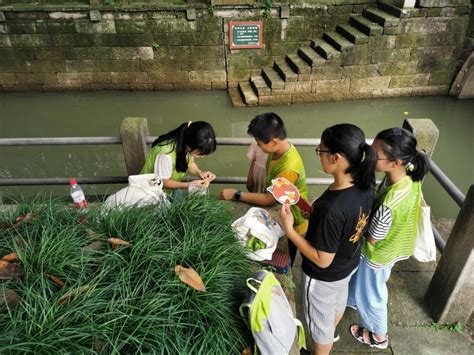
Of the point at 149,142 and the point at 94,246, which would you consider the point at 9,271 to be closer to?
the point at 94,246

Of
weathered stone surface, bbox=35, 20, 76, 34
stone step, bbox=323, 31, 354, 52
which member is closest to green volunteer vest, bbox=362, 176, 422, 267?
stone step, bbox=323, 31, 354, 52

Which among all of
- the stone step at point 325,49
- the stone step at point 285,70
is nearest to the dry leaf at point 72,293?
the stone step at point 285,70

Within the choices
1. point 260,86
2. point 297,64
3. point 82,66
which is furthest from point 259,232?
point 82,66

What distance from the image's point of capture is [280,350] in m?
1.66

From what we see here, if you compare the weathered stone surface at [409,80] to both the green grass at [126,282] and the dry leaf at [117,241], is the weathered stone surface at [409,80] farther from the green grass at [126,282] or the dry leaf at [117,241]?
the dry leaf at [117,241]

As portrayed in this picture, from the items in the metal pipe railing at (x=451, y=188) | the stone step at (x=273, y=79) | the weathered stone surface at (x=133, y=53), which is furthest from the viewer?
the weathered stone surface at (x=133, y=53)

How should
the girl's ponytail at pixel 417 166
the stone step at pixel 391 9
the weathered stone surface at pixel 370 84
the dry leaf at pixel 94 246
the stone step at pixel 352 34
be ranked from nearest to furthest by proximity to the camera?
the girl's ponytail at pixel 417 166 → the dry leaf at pixel 94 246 → the stone step at pixel 391 9 → the stone step at pixel 352 34 → the weathered stone surface at pixel 370 84

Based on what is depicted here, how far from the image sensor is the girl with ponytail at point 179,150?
2.42m

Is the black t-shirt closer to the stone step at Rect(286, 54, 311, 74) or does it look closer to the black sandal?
the black sandal

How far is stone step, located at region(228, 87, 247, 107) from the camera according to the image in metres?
8.01

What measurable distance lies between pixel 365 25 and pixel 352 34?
35 cm

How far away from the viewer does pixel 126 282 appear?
5.85 feet

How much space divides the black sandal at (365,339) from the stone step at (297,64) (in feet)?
Answer: 21.2

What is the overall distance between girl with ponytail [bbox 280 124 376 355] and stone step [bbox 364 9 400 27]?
7224 mm
